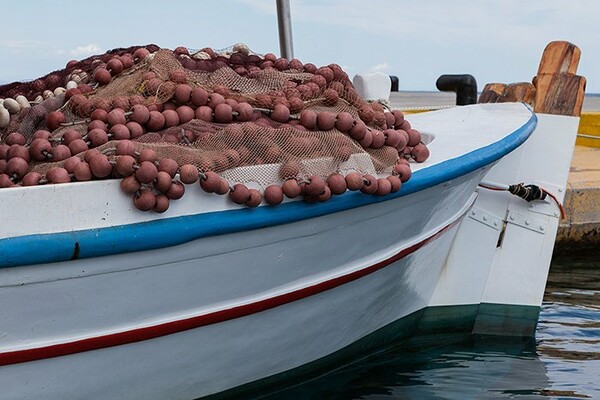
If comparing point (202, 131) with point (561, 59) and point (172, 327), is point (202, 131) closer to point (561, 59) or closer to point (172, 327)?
point (172, 327)

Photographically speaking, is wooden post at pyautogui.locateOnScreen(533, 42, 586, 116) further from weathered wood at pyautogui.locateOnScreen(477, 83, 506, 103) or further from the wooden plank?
weathered wood at pyautogui.locateOnScreen(477, 83, 506, 103)

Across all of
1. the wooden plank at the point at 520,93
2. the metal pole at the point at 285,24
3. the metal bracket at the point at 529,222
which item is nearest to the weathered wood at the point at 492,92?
the wooden plank at the point at 520,93

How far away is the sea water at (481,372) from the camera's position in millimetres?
4430

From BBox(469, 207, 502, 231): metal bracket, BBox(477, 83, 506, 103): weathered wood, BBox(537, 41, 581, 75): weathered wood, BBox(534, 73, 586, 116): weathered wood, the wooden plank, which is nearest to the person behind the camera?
BBox(469, 207, 502, 231): metal bracket

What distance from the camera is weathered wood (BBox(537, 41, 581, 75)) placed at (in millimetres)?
5855

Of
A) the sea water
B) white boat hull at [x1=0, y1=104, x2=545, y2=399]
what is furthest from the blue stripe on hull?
the sea water

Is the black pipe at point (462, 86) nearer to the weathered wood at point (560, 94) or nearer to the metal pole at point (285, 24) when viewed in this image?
the metal pole at point (285, 24)

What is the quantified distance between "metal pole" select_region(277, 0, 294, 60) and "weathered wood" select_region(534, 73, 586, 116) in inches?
101

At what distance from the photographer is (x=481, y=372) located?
190 inches

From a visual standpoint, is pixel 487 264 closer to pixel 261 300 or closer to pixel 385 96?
pixel 385 96

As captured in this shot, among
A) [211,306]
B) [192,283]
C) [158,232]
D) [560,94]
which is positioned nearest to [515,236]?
[560,94]

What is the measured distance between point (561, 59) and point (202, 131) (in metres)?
3.25

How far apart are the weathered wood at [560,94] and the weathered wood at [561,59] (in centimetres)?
5

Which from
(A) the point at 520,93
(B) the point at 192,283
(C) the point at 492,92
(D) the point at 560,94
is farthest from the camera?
(C) the point at 492,92
